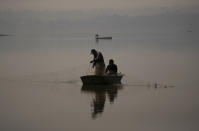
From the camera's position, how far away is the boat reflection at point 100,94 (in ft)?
70.1

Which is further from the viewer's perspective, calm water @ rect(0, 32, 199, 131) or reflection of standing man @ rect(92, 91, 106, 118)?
reflection of standing man @ rect(92, 91, 106, 118)

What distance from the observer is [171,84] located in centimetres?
2881

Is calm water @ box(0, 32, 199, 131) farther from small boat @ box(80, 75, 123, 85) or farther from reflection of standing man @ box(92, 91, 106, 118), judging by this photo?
small boat @ box(80, 75, 123, 85)

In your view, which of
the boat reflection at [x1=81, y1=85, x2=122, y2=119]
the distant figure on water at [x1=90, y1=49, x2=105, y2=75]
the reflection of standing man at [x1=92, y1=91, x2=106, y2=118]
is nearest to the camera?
the reflection of standing man at [x1=92, y1=91, x2=106, y2=118]

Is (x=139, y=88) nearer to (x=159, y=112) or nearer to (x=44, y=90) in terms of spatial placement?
(x=44, y=90)

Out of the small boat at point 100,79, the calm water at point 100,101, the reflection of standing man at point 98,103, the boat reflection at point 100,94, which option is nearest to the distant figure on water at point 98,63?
the small boat at point 100,79

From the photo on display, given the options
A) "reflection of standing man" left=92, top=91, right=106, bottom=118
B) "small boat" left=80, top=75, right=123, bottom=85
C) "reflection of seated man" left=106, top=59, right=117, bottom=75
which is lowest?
"reflection of standing man" left=92, top=91, right=106, bottom=118

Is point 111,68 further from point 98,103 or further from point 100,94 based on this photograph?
point 98,103

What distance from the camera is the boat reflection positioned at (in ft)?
70.1

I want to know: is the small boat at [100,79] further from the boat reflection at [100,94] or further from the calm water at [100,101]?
the calm water at [100,101]

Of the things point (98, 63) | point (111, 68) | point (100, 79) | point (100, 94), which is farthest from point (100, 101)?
point (111, 68)

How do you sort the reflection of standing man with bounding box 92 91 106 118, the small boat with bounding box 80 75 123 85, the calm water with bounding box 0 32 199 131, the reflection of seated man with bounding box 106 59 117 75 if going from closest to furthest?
the calm water with bounding box 0 32 199 131, the reflection of standing man with bounding box 92 91 106 118, the small boat with bounding box 80 75 123 85, the reflection of seated man with bounding box 106 59 117 75

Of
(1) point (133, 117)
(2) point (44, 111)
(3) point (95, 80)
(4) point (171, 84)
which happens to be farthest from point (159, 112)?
(4) point (171, 84)

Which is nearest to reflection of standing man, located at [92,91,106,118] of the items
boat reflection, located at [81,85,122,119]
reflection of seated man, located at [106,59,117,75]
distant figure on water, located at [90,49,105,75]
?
boat reflection, located at [81,85,122,119]
